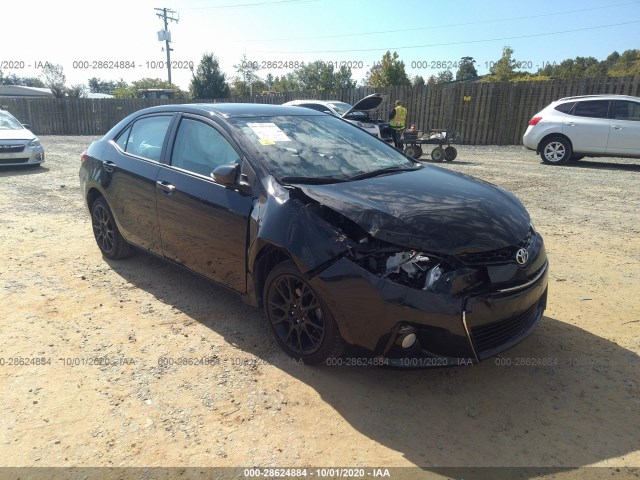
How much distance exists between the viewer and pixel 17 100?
25.4 m

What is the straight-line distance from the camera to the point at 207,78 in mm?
44469

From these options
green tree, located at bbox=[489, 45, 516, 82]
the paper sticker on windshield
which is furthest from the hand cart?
green tree, located at bbox=[489, 45, 516, 82]

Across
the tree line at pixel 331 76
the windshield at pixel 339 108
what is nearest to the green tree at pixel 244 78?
the tree line at pixel 331 76

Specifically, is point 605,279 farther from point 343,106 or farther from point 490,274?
point 343,106

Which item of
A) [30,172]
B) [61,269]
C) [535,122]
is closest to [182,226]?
[61,269]

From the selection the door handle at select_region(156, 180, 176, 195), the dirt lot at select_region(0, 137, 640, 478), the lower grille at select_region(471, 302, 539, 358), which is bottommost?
the dirt lot at select_region(0, 137, 640, 478)

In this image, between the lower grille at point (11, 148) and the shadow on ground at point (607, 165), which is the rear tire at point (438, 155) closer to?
the shadow on ground at point (607, 165)

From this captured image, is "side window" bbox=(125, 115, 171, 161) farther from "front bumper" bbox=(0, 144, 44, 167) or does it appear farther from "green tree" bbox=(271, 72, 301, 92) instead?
"green tree" bbox=(271, 72, 301, 92)

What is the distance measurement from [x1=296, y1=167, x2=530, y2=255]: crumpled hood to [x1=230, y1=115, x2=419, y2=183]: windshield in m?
0.27

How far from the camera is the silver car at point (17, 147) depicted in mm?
11297

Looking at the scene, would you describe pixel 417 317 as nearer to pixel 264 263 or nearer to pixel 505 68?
pixel 264 263

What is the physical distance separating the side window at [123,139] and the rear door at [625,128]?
11.2 m

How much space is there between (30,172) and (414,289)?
38.9ft

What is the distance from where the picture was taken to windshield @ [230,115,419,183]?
338 centimetres
